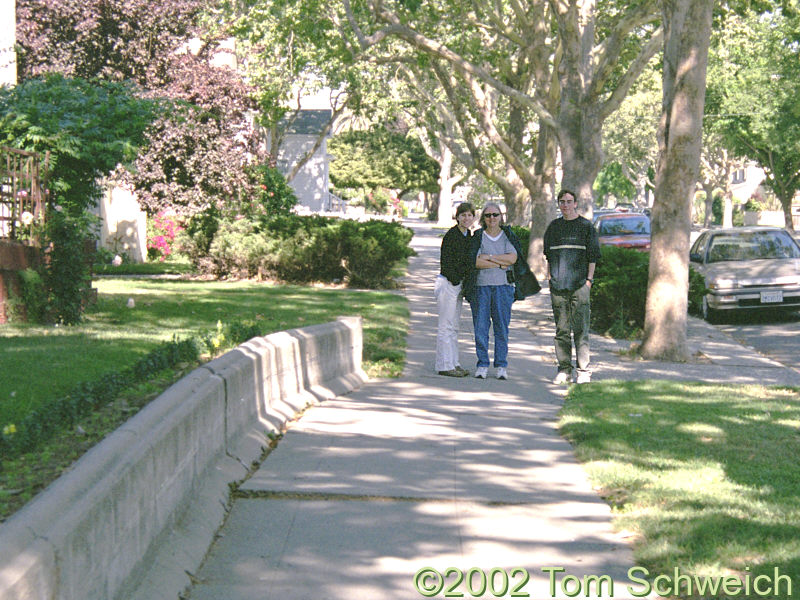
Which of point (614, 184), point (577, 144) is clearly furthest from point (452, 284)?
point (614, 184)

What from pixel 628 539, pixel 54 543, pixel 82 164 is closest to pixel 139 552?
pixel 54 543

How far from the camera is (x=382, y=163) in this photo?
3228 inches

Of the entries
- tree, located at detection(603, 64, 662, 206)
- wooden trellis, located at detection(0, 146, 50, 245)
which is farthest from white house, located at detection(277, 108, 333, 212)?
wooden trellis, located at detection(0, 146, 50, 245)

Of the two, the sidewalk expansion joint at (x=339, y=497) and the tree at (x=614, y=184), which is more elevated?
the tree at (x=614, y=184)

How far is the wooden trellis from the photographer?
1094 centimetres

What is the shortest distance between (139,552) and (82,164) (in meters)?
8.04

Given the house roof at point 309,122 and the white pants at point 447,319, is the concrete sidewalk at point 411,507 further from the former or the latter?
the house roof at point 309,122

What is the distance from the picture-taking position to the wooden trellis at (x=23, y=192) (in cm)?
1094

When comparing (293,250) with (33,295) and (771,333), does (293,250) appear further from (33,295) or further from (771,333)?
(33,295)

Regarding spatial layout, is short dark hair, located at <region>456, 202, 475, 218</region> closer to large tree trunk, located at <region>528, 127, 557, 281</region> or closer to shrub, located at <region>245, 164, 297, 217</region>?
shrub, located at <region>245, 164, 297, 217</region>

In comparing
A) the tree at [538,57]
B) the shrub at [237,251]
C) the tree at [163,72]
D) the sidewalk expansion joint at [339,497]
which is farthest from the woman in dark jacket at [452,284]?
the shrub at [237,251]

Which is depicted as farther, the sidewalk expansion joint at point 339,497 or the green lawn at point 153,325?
the green lawn at point 153,325

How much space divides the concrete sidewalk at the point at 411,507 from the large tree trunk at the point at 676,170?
151 inches

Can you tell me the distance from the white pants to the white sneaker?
1222 millimetres
